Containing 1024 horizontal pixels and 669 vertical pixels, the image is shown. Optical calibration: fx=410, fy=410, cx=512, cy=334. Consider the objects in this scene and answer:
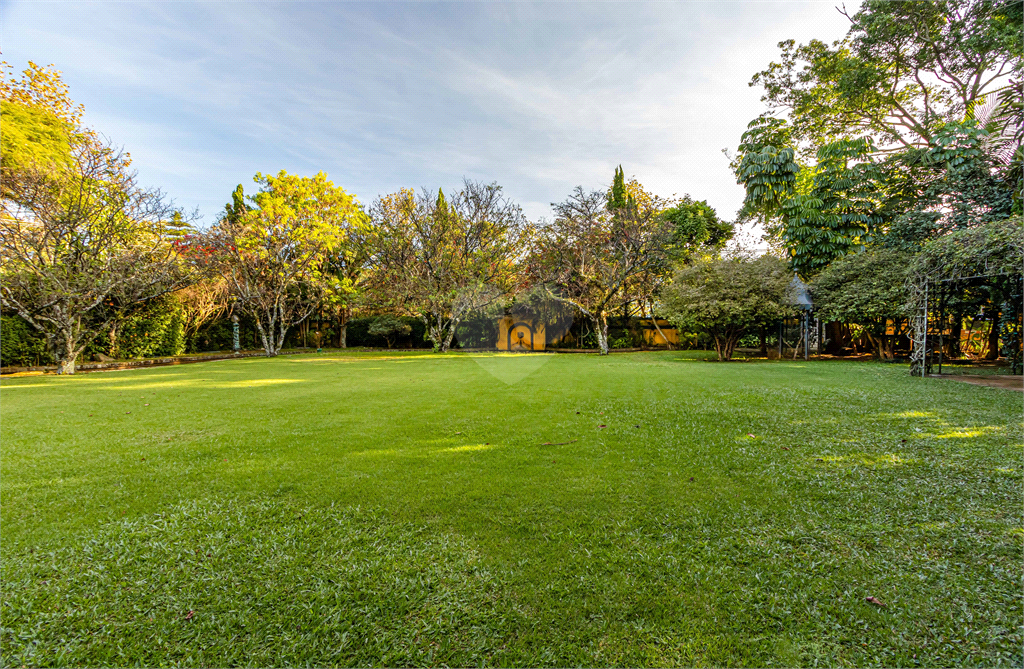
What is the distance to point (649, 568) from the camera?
190 cm

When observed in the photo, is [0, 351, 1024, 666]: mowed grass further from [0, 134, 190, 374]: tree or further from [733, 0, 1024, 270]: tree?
[733, 0, 1024, 270]: tree

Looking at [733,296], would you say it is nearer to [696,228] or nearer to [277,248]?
[696,228]

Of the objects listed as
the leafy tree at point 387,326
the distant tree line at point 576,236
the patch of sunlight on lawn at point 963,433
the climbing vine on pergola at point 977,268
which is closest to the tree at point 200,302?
the distant tree line at point 576,236

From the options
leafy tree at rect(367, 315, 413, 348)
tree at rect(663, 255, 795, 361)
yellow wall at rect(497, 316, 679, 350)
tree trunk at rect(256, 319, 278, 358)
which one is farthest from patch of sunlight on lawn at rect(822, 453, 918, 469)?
leafy tree at rect(367, 315, 413, 348)

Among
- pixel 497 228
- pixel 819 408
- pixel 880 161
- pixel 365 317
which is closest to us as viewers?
pixel 819 408

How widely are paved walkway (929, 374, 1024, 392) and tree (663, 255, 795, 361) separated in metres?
4.94

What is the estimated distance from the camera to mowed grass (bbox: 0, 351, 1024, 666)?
4.86ft

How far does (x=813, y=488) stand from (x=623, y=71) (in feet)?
19.3

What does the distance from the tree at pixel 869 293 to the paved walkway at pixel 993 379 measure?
3370mm

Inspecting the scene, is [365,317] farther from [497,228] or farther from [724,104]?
[724,104]

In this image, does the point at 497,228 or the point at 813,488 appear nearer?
the point at 813,488

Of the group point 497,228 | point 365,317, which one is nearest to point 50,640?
point 497,228

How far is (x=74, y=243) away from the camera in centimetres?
1052

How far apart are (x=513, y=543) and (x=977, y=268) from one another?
38.9 ft
